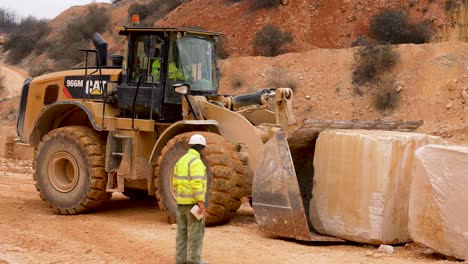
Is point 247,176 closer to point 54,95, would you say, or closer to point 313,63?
point 54,95

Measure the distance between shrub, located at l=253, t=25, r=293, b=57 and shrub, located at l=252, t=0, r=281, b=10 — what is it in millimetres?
3532

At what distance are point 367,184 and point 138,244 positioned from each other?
301 cm

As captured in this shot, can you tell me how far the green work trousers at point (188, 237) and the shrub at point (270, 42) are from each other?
30.6 meters

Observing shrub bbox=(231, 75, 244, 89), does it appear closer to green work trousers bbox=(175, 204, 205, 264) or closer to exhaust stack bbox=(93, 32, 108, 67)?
exhaust stack bbox=(93, 32, 108, 67)

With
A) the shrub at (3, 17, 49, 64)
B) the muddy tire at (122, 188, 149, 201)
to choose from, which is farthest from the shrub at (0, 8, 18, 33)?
the muddy tire at (122, 188, 149, 201)

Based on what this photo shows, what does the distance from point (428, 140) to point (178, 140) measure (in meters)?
3.45

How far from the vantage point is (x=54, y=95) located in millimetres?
13766

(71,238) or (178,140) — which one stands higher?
(178,140)

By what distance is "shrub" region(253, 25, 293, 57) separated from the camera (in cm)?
3884

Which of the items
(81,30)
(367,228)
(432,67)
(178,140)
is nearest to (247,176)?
(178,140)

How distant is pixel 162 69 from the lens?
12.1m

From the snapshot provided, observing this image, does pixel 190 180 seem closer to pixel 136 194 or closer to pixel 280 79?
pixel 136 194

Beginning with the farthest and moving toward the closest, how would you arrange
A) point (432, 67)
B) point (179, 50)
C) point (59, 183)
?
point (432, 67) → point (59, 183) → point (179, 50)

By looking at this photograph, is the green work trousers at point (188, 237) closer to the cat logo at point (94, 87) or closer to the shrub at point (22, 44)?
the cat logo at point (94, 87)
